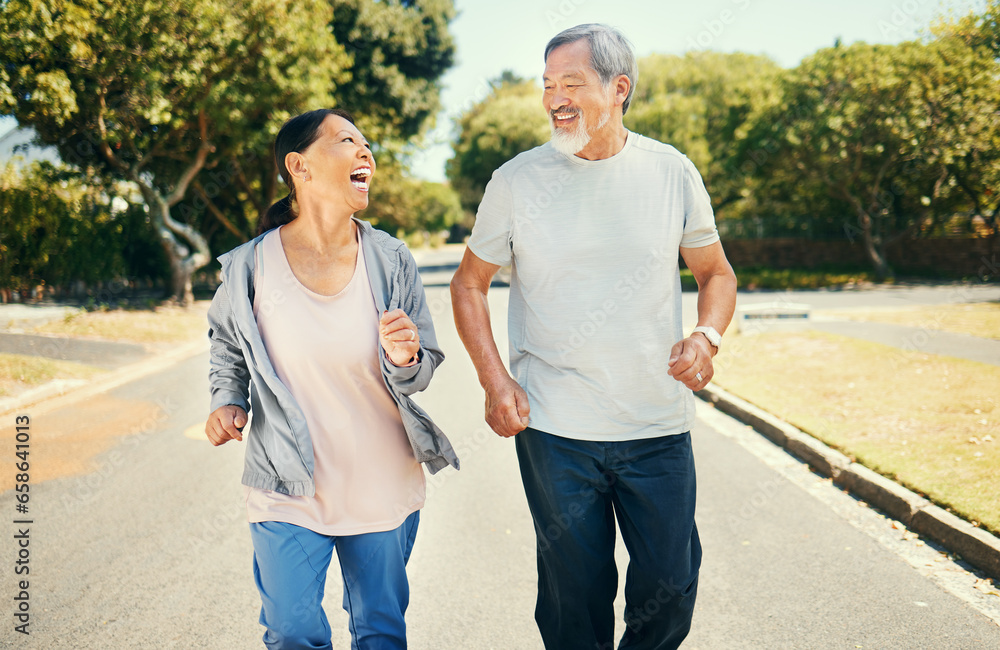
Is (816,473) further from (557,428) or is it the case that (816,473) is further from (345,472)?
(345,472)

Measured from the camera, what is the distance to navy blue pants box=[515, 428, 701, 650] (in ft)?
8.18

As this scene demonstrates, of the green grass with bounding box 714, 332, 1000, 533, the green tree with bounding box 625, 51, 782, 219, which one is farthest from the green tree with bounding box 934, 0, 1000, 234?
the green grass with bounding box 714, 332, 1000, 533

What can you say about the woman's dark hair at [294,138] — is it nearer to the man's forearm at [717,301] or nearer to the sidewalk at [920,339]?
the man's forearm at [717,301]

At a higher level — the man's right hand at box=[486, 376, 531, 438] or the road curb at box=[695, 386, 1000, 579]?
the man's right hand at box=[486, 376, 531, 438]

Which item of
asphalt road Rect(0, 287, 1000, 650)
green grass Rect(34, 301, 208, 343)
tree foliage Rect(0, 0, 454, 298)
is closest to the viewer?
asphalt road Rect(0, 287, 1000, 650)

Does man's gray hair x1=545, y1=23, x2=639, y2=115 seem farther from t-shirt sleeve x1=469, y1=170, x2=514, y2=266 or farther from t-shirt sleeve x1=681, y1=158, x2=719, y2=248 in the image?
t-shirt sleeve x1=469, y1=170, x2=514, y2=266

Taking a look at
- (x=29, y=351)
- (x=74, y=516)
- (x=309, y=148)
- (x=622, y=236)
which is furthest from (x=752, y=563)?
(x=29, y=351)

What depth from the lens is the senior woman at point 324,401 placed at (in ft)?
7.51

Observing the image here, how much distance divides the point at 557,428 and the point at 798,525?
113 inches

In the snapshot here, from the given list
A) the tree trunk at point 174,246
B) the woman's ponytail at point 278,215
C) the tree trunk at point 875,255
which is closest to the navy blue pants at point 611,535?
the woman's ponytail at point 278,215

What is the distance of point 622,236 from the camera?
2.52m

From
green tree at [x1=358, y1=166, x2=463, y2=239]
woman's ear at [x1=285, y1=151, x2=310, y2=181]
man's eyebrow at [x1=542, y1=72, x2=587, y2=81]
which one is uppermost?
green tree at [x1=358, y1=166, x2=463, y2=239]

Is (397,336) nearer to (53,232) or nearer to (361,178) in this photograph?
(361,178)

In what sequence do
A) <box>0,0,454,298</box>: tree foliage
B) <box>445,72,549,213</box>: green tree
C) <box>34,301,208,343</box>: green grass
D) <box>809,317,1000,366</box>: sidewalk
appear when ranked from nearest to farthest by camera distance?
<box>809,317,1000,366</box>: sidewalk, <box>34,301,208,343</box>: green grass, <box>0,0,454,298</box>: tree foliage, <box>445,72,549,213</box>: green tree
